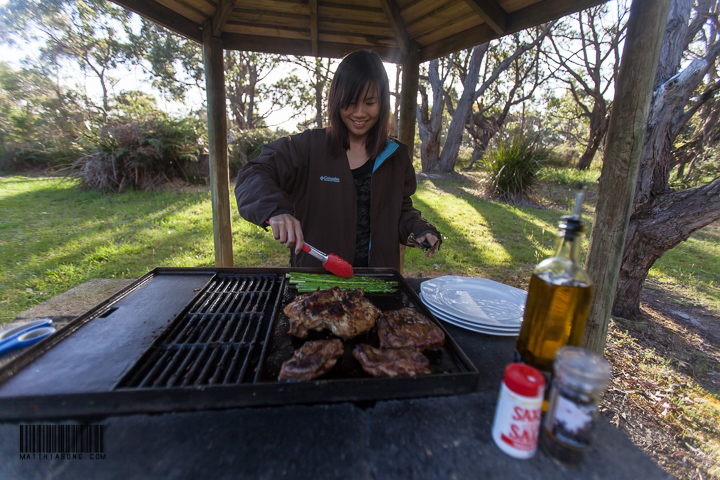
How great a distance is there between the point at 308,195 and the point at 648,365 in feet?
12.9

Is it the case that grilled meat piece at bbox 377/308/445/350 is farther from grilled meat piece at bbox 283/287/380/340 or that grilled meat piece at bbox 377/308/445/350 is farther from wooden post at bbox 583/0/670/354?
wooden post at bbox 583/0/670/354

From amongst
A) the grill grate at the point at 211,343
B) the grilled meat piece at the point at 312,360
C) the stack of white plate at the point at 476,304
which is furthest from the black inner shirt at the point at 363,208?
the grilled meat piece at the point at 312,360

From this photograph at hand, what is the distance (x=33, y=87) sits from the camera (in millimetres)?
19703

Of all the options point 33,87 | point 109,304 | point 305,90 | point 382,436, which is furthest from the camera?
point 305,90

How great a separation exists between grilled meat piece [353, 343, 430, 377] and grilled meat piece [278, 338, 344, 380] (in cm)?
10

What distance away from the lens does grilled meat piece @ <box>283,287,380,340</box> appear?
1.52 m

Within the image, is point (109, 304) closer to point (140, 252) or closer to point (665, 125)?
point (140, 252)

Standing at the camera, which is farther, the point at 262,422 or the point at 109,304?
the point at 109,304

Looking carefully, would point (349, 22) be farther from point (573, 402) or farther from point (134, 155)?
point (134, 155)

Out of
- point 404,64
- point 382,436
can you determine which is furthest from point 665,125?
point 382,436

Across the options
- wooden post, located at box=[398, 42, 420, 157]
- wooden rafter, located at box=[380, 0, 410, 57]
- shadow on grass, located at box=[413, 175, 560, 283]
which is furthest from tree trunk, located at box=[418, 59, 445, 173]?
wooden rafter, located at box=[380, 0, 410, 57]

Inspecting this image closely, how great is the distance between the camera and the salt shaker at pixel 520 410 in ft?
3.01

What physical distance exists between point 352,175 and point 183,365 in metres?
1.92

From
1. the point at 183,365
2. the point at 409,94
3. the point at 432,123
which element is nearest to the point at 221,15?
the point at 409,94
